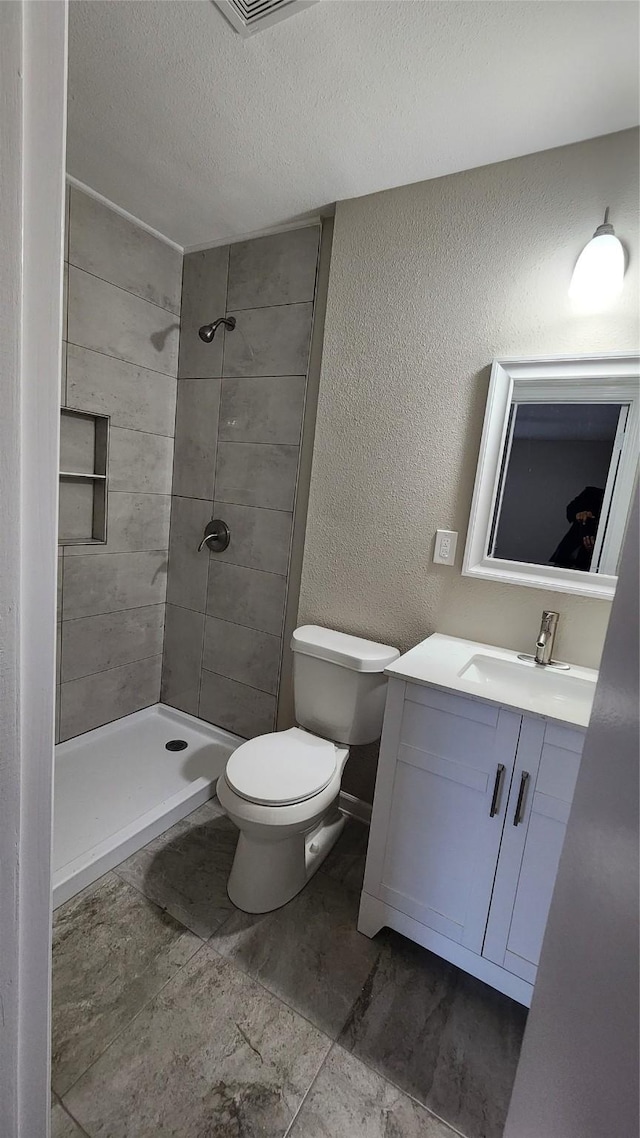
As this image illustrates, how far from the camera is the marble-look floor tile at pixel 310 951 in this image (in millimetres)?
1260

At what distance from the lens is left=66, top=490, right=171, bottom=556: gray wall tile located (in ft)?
7.22

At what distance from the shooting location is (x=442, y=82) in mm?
1260

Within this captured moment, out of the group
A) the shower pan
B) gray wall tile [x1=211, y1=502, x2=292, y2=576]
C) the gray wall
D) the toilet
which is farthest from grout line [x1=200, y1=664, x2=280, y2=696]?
the gray wall

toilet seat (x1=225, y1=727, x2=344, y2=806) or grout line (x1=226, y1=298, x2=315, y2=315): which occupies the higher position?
grout line (x1=226, y1=298, x2=315, y2=315)

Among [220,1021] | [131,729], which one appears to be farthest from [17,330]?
[131,729]

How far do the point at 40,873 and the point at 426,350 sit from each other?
5.63 feet

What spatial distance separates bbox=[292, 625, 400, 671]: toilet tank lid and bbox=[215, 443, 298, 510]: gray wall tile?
0.60 meters

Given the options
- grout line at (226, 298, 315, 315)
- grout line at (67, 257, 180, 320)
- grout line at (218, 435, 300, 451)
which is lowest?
grout line at (218, 435, 300, 451)

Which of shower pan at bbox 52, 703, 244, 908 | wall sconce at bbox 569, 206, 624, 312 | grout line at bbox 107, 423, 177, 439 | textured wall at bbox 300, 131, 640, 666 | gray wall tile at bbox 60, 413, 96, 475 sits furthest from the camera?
grout line at bbox 107, 423, 177, 439

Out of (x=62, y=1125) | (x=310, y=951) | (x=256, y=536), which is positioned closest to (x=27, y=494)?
(x=62, y=1125)

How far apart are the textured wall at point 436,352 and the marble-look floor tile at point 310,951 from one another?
3.01 ft

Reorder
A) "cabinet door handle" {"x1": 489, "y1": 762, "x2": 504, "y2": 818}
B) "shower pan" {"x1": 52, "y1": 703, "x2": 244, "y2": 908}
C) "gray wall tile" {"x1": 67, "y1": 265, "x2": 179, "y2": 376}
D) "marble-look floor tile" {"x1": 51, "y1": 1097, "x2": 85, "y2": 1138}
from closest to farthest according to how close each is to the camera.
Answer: "marble-look floor tile" {"x1": 51, "y1": 1097, "x2": 85, "y2": 1138}, "cabinet door handle" {"x1": 489, "y1": 762, "x2": 504, "y2": 818}, "shower pan" {"x1": 52, "y1": 703, "x2": 244, "y2": 908}, "gray wall tile" {"x1": 67, "y1": 265, "x2": 179, "y2": 376}

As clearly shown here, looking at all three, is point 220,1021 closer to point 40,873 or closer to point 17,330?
point 40,873

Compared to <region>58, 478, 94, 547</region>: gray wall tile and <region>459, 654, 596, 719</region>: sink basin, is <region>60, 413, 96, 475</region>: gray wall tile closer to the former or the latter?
<region>58, 478, 94, 547</region>: gray wall tile
